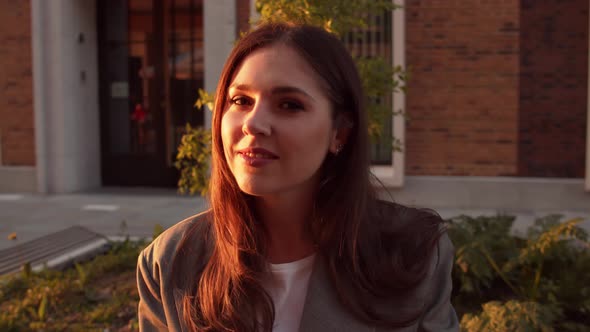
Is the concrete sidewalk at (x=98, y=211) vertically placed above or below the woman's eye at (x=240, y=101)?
below

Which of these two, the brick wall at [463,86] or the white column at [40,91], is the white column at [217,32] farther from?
the white column at [40,91]

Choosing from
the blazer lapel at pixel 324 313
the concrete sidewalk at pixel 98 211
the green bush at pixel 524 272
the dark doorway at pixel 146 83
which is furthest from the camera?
the dark doorway at pixel 146 83

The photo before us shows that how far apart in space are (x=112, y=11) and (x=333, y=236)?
10810mm

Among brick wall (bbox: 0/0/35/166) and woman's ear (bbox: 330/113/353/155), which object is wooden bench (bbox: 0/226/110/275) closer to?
woman's ear (bbox: 330/113/353/155)

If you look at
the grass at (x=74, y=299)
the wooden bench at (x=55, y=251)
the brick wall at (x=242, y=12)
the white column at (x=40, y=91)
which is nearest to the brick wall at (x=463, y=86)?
the brick wall at (x=242, y=12)

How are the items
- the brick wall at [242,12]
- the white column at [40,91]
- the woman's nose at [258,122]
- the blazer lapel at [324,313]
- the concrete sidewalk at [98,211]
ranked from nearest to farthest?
the woman's nose at [258,122] < the blazer lapel at [324,313] < the concrete sidewalk at [98,211] < the brick wall at [242,12] < the white column at [40,91]

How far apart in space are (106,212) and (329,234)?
8.01m

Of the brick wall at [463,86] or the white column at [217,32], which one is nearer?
the brick wall at [463,86]

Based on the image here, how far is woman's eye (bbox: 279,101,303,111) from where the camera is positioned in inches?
66.5

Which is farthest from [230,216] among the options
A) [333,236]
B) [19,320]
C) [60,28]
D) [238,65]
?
[60,28]

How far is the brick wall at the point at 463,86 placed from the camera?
955 cm

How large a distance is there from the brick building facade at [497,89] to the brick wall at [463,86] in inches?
0.6

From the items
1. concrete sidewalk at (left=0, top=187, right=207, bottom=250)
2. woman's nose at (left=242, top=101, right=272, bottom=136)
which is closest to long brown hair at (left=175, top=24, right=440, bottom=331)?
woman's nose at (left=242, top=101, right=272, bottom=136)

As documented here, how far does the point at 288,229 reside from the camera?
1906 millimetres
